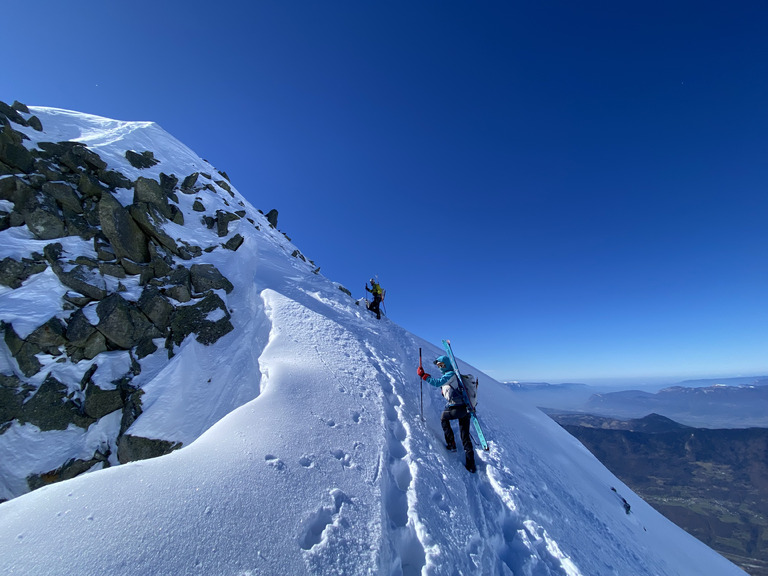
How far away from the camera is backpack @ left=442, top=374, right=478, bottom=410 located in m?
7.02

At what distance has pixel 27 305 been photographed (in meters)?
10.7

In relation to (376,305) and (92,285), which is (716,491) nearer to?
(376,305)

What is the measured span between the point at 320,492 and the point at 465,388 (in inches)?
168

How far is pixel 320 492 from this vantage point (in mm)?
4605

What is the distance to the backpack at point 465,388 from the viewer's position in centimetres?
702

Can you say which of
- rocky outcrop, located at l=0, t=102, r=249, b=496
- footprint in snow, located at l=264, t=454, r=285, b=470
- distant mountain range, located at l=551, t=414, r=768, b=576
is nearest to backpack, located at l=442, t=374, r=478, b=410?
footprint in snow, located at l=264, t=454, r=285, b=470

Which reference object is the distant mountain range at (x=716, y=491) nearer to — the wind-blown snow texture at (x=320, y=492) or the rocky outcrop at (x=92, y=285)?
the wind-blown snow texture at (x=320, y=492)

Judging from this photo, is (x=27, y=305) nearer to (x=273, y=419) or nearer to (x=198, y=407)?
(x=198, y=407)

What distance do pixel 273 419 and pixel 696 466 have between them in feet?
985

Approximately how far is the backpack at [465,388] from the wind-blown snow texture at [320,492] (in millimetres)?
1269

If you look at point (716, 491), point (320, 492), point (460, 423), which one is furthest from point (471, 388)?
point (716, 491)

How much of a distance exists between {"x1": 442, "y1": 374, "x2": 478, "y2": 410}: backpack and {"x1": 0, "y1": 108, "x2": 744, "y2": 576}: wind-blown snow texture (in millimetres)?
1269

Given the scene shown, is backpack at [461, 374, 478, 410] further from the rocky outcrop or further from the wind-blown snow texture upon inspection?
the rocky outcrop

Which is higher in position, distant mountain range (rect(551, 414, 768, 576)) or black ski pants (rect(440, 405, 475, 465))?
black ski pants (rect(440, 405, 475, 465))
